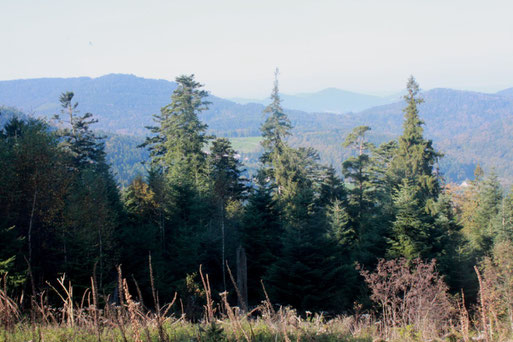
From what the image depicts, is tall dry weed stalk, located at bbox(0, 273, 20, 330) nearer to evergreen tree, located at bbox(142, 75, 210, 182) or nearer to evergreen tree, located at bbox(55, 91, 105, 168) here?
evergreen tree, located at bbox(142, 75, 210, 182)

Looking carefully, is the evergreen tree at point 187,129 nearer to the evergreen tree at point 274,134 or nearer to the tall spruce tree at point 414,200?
the evergreen tree at point 274,134

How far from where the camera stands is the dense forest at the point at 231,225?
17109 millimetres

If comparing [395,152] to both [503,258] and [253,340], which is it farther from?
[253,340]

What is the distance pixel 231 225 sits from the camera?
24.8m

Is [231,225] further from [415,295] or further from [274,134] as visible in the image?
[415,295]

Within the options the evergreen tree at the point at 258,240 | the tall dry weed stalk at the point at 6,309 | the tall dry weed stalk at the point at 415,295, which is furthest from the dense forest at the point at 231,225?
the tall dry weed stalk at the point at 6,309

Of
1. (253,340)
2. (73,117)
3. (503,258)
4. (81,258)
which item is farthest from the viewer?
(73,117)

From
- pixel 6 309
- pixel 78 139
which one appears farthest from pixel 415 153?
pixel 6 309

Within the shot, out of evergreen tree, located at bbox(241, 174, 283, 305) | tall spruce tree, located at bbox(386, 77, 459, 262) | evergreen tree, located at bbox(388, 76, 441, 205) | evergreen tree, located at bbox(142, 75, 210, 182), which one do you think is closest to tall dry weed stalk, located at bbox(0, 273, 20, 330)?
evergreen tree, located at bbox(241, 174, 283, 305)

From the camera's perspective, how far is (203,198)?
26.0 m

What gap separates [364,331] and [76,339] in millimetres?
3391

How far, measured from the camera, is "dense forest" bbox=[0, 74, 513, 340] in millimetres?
17109

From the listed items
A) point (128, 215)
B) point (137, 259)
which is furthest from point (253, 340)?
point (128, 215)

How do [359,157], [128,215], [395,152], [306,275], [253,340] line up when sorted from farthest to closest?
[395,152], [359,157], [128,215], [306,275], [253,340]
